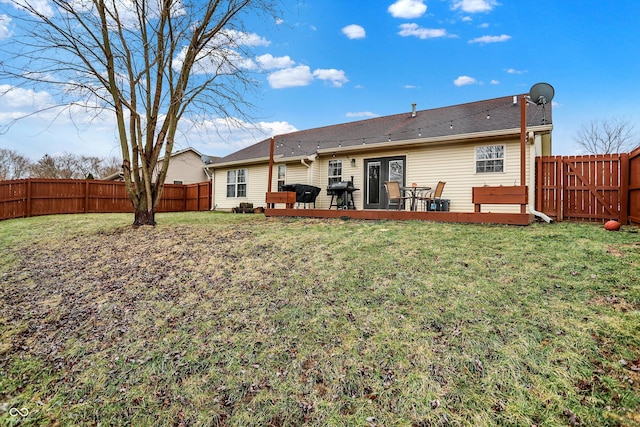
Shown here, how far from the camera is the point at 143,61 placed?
7715 mm

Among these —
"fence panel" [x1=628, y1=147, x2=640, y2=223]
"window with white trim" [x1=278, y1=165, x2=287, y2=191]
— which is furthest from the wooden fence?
"fence panel" [x1=628, y1=147, x2=640, y2=223]

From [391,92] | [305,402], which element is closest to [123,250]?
[305,402]

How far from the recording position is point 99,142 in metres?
7.83

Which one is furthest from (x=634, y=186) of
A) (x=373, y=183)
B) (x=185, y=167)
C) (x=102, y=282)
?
(x=185, y=167)

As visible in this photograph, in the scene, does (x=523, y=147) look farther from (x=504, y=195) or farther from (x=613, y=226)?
(x=613, y=226)

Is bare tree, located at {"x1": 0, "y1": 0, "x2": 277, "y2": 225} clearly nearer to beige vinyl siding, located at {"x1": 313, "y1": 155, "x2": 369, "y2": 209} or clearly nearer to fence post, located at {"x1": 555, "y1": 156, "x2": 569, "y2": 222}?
beige vinyl siding, located at {"x1": 313, "y1": 155, "x2": 369, "y2": 209}

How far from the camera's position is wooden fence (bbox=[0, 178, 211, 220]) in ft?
38.2

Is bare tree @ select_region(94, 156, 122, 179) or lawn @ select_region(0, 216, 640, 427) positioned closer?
lawn @ select_region(0, 216, 640, 427)

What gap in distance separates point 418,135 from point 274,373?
8.85 m

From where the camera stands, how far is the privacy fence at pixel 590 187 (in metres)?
6.33

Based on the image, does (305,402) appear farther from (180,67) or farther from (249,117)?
(180,67)

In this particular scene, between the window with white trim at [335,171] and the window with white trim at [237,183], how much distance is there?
4447mm

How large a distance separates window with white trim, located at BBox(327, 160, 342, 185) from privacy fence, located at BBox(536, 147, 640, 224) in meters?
5.90

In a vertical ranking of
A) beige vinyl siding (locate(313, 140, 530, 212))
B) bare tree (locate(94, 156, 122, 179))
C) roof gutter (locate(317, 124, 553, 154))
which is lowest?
beige vinyl siding (locate(313, 140, 530, 212))
